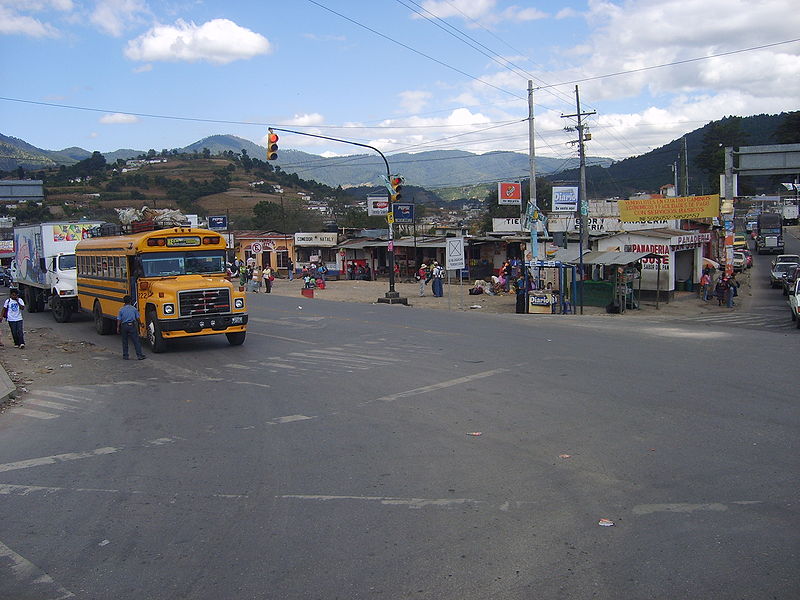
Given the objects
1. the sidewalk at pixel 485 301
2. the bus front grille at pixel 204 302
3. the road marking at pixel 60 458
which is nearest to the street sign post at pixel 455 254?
the sidewalk at pixel 485 301

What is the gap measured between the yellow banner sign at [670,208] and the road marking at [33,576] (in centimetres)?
3382

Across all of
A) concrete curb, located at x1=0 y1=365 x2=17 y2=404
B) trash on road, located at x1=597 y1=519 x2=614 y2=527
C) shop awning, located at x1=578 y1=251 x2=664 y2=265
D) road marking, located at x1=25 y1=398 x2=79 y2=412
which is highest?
shop awning, located at x1=578 y1=251 x2=664 y2=265

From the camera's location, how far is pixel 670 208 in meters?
35.7

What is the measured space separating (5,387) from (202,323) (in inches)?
185

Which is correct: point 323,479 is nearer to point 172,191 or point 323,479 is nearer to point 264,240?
point 264,240

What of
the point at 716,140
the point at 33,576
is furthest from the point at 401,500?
the point at 716,140

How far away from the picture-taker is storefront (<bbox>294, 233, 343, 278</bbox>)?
201 ft

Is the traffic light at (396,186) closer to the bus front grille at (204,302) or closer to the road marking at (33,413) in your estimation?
the bus front grille at (204,302)

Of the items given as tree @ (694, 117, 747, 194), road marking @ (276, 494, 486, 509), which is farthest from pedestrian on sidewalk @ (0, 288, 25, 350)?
tree @ (694, 117, 747, 194)

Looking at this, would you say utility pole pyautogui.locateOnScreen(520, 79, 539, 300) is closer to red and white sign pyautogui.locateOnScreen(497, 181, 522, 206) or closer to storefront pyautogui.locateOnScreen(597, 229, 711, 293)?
storefront pyautogui.locateOnScreen(597, 229, 711, 293)

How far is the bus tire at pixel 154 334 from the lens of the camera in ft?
55.3

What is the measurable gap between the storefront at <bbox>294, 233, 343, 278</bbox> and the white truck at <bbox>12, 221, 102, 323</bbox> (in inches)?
1300

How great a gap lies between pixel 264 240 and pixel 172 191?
7345 centimetres

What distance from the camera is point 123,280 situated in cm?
1831
